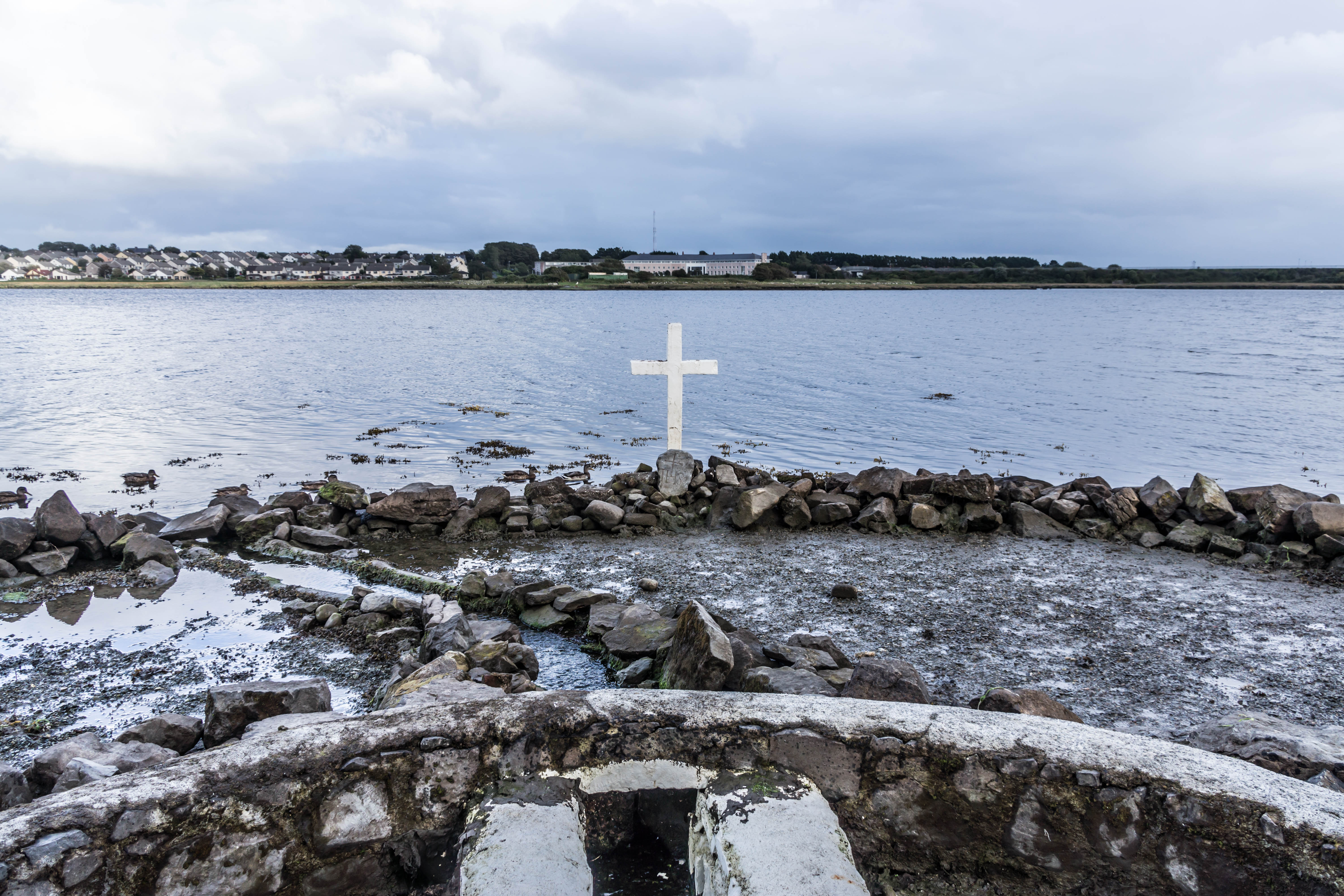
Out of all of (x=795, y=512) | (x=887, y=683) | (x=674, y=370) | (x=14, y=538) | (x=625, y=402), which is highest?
(x=674, y=370)

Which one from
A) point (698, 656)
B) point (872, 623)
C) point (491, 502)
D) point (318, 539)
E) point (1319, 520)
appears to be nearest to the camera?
point (698, 656)

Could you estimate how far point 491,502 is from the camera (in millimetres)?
9977

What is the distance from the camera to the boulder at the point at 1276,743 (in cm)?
375

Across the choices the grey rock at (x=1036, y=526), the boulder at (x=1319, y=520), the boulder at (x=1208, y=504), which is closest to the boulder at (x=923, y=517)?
the grey rock at (x=1036, y=526)

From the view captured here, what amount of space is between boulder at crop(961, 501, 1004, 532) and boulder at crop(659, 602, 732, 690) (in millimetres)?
5580

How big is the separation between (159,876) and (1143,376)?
37169 mm

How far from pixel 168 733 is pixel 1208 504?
992 cm

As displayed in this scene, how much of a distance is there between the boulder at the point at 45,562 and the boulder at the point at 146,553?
0.49 metres

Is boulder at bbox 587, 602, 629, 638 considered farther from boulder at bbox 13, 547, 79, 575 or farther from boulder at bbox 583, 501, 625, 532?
boulder at bbox 13, 547, 79, 575

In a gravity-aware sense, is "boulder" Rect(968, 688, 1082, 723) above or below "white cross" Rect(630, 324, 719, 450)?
below

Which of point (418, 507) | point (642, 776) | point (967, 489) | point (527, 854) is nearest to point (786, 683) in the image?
point (642, 776)

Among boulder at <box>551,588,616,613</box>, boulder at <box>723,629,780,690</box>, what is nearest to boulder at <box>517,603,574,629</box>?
boulder at <box>551,588,616,613</box>

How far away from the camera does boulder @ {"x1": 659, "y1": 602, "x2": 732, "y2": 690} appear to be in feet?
15.0

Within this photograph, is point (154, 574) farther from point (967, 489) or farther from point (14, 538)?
point (967, 489)
